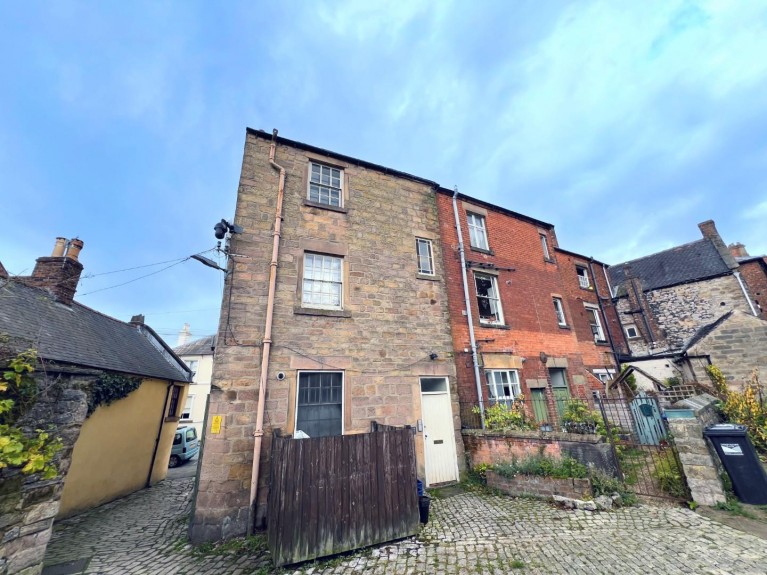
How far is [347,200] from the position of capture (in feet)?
32.3

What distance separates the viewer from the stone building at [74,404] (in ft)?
13.6

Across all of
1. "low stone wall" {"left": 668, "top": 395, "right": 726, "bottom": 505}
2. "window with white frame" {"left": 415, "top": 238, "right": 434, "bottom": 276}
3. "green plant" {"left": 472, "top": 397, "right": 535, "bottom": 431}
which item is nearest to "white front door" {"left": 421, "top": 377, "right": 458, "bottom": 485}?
"green plant" {"left": 472, "top": 397, "right": 535, "bottom": 431}

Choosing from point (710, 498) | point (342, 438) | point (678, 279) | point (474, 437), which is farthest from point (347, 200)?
point (678, 279)

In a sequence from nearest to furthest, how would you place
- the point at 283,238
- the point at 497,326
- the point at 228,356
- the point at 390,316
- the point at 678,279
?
1. the point at 228,356
2. the point at 283,238
3. the point at 390,316
4. the point at 497,326
5. the point at 678,279

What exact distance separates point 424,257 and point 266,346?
611 centimetres

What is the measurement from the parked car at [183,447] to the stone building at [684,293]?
1002 inches

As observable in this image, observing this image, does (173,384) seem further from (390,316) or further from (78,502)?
(390,316)

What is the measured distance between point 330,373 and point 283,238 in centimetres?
393

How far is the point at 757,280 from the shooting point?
60.0ft

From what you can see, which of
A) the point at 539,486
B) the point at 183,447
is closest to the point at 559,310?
the point at 539,486

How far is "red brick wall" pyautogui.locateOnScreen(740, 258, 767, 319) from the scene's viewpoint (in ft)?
58.5

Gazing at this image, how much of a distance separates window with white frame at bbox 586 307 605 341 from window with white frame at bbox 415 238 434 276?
12.1 metres

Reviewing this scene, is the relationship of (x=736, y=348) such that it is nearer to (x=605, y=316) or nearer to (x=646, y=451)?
(x=646, y=451)

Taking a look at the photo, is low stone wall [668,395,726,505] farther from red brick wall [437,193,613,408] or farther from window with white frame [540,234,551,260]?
window with white frame [540,234,551,260]
